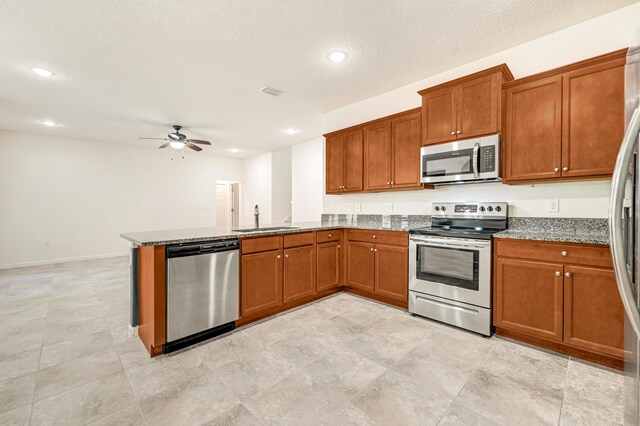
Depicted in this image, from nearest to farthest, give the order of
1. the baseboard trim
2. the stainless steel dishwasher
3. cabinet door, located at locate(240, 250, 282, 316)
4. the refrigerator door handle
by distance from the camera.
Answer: the refrigerator door handle → the stainless steel dishwasher → cabinet door, located at locate(240, 250, 282, 316) → the baseboard trim

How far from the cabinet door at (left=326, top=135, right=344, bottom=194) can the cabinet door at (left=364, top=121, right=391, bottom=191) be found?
0.43 m

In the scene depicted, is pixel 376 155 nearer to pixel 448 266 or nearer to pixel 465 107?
pixel 465 107

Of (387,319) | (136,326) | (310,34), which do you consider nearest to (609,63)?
(310,34)

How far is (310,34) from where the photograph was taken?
8.13 ft

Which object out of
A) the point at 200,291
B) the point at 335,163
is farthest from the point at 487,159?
the point at 200,291

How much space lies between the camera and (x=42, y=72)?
122 inches

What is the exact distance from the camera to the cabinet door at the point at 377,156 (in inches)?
137

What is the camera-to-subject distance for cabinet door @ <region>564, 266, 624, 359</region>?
191cm

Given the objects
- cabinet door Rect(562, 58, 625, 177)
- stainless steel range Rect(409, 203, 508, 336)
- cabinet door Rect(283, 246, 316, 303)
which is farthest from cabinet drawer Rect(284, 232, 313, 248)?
cabinet door Rect(562, 58, 625, 177)

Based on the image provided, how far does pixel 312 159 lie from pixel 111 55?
405 cm

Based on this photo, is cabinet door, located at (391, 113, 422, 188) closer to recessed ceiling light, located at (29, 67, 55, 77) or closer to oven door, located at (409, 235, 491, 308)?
oven door, located at (409, 235, 491, 308)

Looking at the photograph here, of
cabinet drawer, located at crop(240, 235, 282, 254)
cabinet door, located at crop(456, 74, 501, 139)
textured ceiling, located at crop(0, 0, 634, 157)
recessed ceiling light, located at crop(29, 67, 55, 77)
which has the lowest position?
cabinet drawer, located at crop(240, 235, 282, 254)

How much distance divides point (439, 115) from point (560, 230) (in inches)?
60.5

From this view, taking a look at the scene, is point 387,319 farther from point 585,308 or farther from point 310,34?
point 310,34
